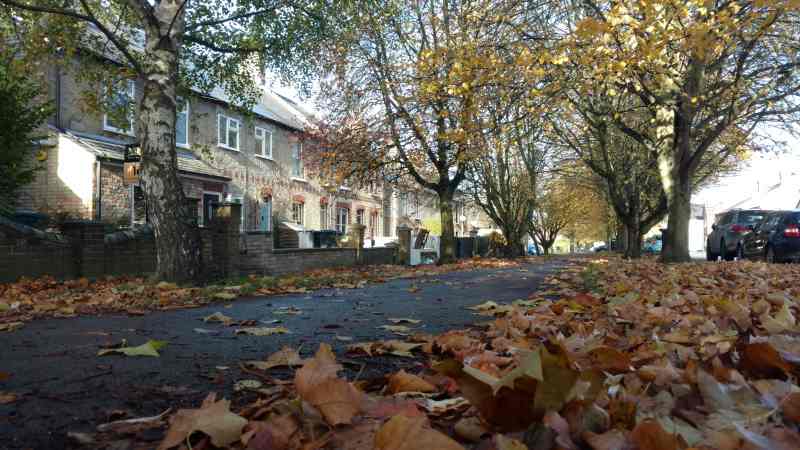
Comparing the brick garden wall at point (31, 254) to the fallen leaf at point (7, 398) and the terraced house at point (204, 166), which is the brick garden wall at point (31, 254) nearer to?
the terraced house at point (204, 166)

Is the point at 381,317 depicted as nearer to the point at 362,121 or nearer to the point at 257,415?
the point at 257,415

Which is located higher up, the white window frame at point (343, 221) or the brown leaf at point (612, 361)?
the white window frame at point (343, 221)

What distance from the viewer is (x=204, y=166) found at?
2012 cm

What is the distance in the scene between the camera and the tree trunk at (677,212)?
1207 centimetres

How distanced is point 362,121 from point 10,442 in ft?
54.3

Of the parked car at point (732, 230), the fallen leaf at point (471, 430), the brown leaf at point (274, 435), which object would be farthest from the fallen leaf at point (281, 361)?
the parked car at point (732, 230)

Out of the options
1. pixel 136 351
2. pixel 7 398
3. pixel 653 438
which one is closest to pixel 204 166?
pixel 136 351

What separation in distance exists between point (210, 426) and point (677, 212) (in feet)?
42.7

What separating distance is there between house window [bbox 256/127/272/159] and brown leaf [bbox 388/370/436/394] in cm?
2348

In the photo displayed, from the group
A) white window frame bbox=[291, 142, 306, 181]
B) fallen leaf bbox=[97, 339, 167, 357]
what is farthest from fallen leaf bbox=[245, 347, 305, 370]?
white window frame bbox=[291, 142, 306, 181]

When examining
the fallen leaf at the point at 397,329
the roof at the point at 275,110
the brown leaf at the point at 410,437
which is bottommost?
the fallen leaf at the point at 397,329

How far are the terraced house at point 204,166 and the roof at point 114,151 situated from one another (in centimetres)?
4

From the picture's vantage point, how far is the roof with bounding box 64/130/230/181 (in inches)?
598

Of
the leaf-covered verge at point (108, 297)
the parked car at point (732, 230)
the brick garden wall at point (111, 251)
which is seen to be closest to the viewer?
the leaf-covered verge at point (108, 297)
